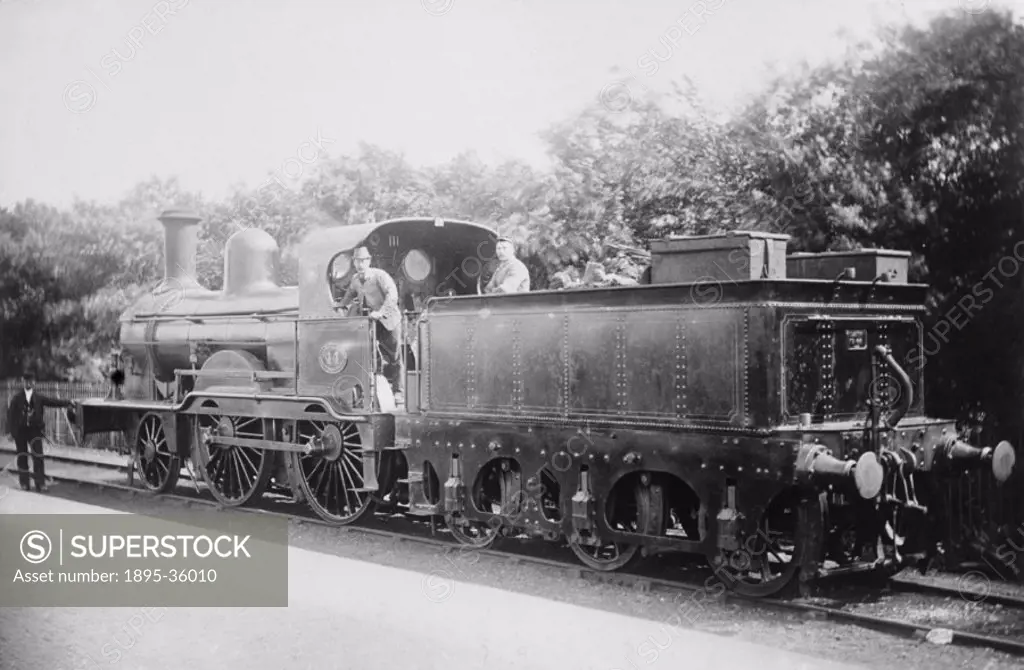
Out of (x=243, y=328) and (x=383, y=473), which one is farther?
(x=243, y=328)

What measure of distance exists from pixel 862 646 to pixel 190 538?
397 centimetres

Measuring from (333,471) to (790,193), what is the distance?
15.0 feet

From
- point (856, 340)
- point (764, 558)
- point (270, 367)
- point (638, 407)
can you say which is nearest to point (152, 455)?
point (270, 367)

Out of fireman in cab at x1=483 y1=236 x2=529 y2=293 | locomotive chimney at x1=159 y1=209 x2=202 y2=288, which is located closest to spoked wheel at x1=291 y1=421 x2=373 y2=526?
fireman in cab at x1=483 y1=236 x2=529 y2=293

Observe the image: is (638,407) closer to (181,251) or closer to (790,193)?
(790,193)

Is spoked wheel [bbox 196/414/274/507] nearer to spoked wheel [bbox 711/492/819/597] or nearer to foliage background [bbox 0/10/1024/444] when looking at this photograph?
foliage background [bbox 0/10/1024/444]

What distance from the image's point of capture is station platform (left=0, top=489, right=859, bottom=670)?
218 inches

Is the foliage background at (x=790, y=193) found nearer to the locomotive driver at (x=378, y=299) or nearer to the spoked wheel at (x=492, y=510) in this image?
the locomotive driver at (x=378, y=299)

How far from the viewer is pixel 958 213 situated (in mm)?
7391

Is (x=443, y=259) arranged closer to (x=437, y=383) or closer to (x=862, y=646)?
(x=437, y=383)

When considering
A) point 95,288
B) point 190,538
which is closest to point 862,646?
point 190,538

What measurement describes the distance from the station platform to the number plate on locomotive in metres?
2.10

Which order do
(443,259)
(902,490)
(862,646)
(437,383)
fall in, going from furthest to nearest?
(443,259) < (437,383) < (902,490) < (862,646)

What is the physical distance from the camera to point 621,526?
7516 mm
